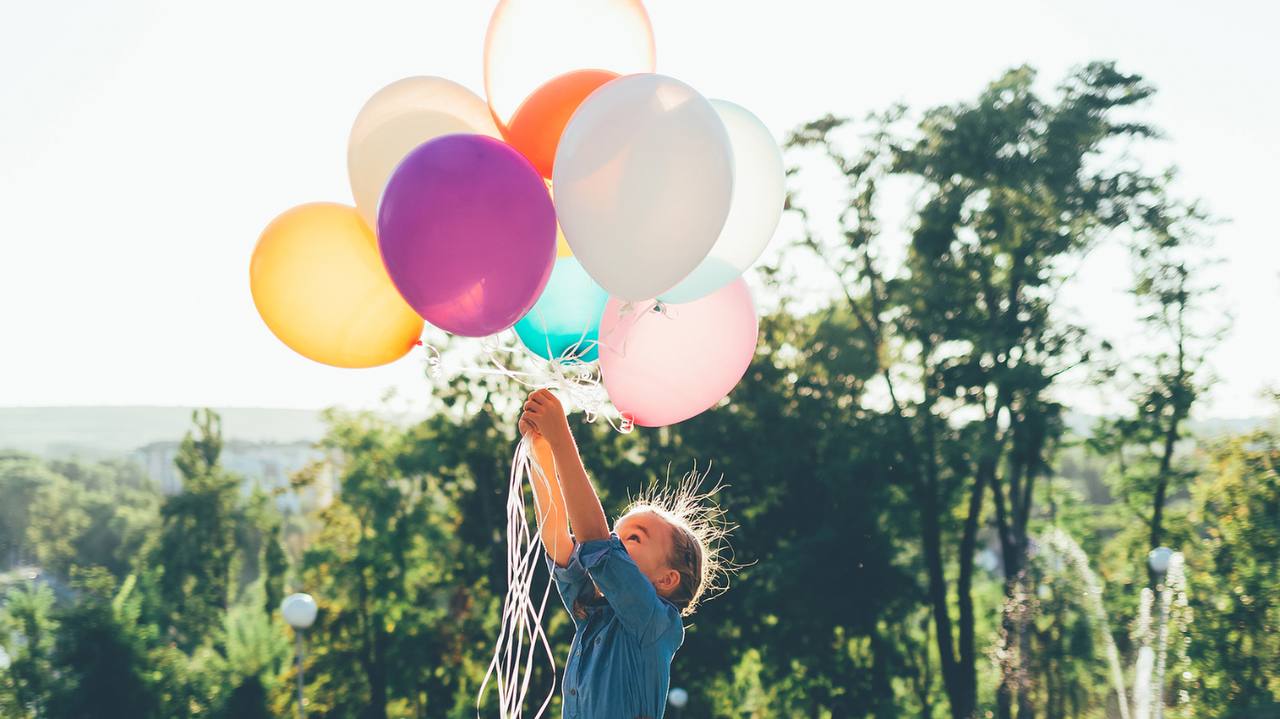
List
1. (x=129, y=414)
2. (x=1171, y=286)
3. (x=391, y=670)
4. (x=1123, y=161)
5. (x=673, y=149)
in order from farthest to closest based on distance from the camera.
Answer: (x=129, y=414)
(x=391, y=670)
(x=1171, y=286)
(x=1123, y=161)
(x=673, y=149)

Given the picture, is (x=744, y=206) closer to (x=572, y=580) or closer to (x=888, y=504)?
(x=572, y=580)

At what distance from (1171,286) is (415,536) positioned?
12.1m

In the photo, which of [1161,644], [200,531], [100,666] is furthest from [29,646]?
[1161,644]

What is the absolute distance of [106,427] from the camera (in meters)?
45.7

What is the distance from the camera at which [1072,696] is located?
1402 cm

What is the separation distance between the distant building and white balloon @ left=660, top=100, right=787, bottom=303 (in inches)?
571

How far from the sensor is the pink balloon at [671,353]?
2736 millimetres

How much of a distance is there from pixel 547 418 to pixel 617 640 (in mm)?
544

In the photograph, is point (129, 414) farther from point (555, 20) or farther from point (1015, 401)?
point (555, 20)

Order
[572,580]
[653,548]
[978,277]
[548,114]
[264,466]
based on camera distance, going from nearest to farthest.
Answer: [572,580] → [653,548] → [548,114] → [978,277] → [264,466]

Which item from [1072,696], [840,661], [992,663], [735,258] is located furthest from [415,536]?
[735,258]

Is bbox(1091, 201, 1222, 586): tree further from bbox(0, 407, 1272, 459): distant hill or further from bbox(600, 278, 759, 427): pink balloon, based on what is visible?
bbox(0, 407, 1272, 459): distant hill

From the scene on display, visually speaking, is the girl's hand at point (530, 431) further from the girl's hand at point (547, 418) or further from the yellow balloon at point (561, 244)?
the yellow balloon at point (561, 244)

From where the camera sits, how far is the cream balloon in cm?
278
